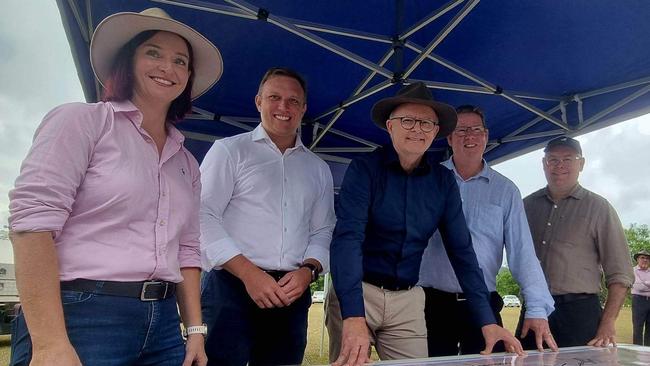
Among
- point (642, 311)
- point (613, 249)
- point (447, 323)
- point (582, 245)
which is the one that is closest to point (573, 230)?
point (582, 245)

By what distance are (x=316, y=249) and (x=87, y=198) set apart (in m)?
1.01

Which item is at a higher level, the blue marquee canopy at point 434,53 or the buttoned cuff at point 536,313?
the blue marquee canopy at point 434,53

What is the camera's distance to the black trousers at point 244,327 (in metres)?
1.62

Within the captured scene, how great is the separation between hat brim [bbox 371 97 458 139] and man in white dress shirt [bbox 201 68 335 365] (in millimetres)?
344

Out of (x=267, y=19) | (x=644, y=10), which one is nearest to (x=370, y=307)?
(x=267, y=19)

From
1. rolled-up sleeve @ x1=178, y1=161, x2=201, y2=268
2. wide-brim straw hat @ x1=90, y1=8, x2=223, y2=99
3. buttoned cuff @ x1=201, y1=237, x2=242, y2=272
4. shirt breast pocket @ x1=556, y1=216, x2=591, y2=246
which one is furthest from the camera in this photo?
shirt breast pocket @ x1=556, y1=216, x2=591, y2=246

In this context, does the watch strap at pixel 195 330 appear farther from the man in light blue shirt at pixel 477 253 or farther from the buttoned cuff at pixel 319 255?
the man in light blue shirt at pixel 477 253

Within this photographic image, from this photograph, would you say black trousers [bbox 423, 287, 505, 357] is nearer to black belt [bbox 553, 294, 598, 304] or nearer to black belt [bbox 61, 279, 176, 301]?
black belt [bbox 553, 294, 598, 304]

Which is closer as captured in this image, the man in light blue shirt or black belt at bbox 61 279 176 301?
black belt at bbox 61 279 176 301

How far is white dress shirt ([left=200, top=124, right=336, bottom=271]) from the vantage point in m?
1.73

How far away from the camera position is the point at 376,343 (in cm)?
183

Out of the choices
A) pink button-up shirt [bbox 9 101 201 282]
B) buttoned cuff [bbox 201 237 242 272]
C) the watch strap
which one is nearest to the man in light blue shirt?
buttoned cuff [bbox 201 237 242 272]

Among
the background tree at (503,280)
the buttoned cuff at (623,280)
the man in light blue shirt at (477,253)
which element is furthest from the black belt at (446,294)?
the buttoned cuff at (623,280)

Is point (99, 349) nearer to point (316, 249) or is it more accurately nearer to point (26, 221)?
point (26, 221)
